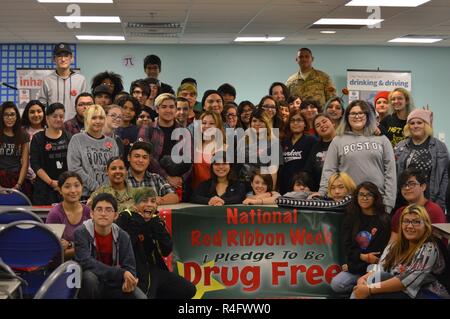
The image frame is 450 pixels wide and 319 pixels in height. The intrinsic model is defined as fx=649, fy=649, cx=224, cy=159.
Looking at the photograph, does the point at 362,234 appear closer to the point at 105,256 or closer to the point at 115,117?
the point at 105,256

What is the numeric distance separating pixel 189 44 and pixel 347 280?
384 inches

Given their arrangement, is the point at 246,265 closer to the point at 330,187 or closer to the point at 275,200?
the point at 275,200

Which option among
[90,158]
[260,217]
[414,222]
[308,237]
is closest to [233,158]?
[260,217]

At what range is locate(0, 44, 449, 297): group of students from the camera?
4719 millimetres

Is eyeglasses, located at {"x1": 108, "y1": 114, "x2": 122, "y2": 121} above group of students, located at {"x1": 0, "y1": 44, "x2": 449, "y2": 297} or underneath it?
above

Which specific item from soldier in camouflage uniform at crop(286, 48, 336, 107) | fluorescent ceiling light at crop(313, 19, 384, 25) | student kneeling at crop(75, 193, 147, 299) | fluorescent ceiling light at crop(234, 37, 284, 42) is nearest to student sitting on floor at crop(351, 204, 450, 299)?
student kneeling at crop(75, 193, 147, 299)

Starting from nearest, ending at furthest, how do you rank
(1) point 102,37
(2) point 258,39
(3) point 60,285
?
1. (3) point 60,285
2. (1) point 102,37
3. (2) point 258,39

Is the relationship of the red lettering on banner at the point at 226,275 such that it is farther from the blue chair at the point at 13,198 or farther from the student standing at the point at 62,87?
the student standing at the point at 62,87

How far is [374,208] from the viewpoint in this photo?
4.71 meters

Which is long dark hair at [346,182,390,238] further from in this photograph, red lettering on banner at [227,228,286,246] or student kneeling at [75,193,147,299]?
student kneeling at [75,193,147,299]

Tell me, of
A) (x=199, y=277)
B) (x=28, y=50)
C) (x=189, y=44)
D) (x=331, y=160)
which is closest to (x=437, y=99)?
(x=189, y=44)

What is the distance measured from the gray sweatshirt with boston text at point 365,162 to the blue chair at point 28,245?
7.04 ft

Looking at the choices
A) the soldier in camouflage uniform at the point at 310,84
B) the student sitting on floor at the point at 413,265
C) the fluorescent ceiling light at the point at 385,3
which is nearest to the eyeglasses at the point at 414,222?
the student sitting on floor at the point at 413,265

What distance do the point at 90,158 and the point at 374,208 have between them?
2.27 meters
